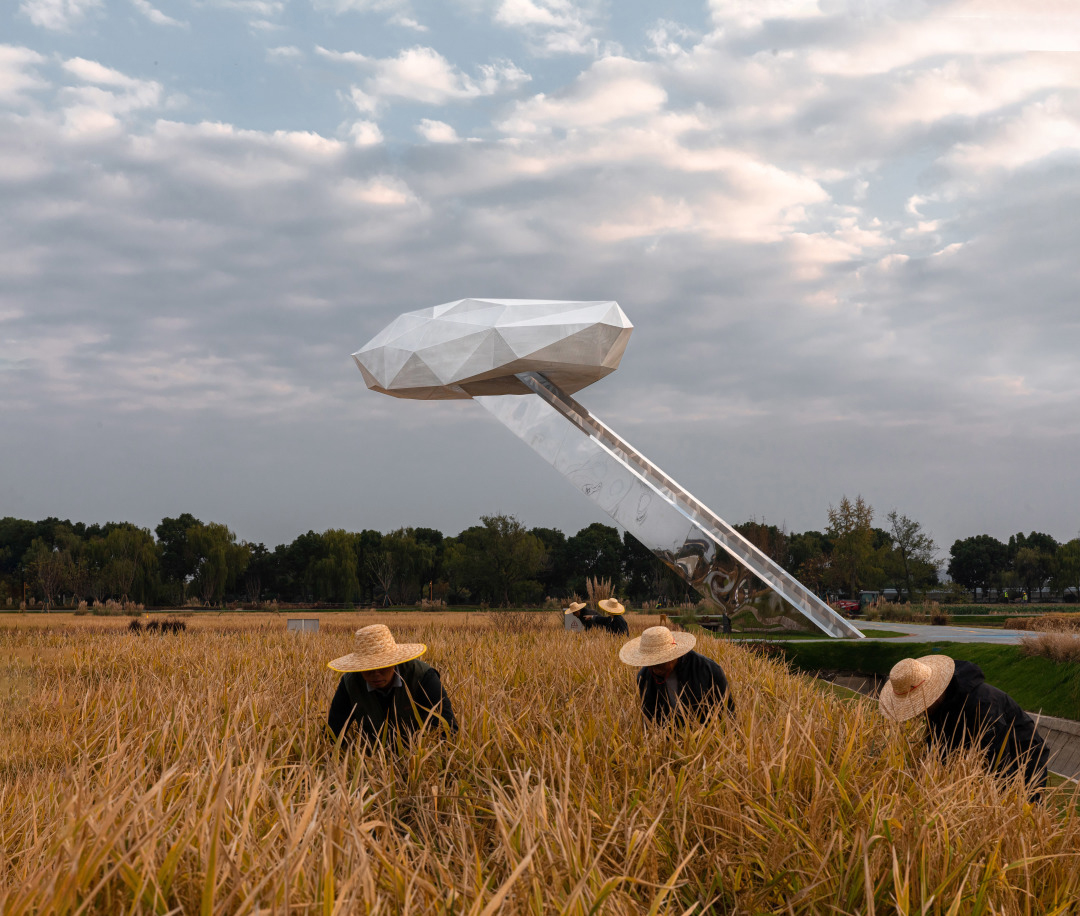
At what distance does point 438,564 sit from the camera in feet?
197

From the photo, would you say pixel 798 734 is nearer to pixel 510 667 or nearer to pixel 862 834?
pixel 862 834

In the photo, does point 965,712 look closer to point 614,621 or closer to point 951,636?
point 614,621

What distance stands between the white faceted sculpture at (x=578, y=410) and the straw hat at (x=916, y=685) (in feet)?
29.5

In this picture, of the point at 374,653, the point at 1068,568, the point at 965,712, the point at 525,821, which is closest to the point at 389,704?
the point at 374,653

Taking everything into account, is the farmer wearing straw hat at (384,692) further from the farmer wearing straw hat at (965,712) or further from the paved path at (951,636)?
the paved path at (951,636)

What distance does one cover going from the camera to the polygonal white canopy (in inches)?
591

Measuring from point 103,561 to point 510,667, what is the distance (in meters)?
A: 52.0

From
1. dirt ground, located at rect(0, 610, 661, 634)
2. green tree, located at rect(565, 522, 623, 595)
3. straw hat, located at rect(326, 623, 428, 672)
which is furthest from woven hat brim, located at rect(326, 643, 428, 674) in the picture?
green tree, located at rect(565, 522, 623, 595)

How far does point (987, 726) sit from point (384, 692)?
3313mm

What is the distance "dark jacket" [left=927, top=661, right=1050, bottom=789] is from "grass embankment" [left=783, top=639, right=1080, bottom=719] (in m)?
4.51

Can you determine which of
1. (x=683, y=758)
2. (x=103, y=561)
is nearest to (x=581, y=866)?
(x=683, y=758)

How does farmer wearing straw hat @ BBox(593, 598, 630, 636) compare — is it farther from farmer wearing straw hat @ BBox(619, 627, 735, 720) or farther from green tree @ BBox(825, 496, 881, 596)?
green tree @ BBox(825, 496, 881, 596)

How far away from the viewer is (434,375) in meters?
15.6

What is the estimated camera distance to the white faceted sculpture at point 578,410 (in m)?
13.9
